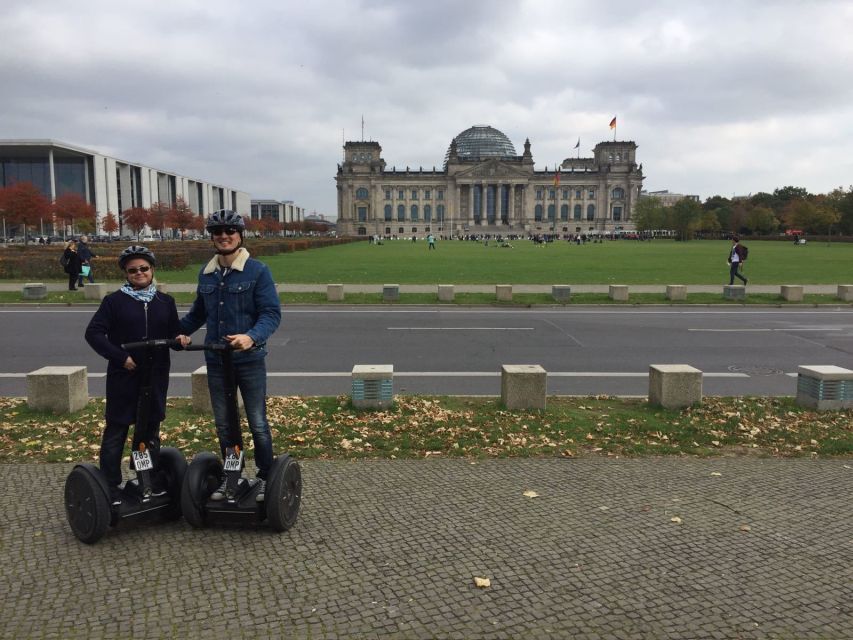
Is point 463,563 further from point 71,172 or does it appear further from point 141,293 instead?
point 71,172

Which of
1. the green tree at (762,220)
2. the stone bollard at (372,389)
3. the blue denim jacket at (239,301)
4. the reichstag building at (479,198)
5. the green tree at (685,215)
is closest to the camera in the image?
the blue denim jacket at (239,301)

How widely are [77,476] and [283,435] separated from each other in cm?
281

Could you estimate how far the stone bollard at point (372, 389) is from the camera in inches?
333

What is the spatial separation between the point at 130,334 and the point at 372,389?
4.11m

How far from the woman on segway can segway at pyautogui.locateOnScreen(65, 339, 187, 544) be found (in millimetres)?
59

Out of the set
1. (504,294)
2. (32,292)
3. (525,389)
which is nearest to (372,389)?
(525,389)

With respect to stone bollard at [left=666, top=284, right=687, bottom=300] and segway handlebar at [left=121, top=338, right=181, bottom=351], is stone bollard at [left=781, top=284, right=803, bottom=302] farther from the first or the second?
segway handlebar at [left=121, top=338, right=181, bottom=351]

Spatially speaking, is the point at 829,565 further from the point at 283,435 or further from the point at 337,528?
the point at 283,435

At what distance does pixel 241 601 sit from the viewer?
404cm

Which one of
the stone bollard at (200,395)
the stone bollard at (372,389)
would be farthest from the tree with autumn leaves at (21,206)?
the stone bollard at (372,389)

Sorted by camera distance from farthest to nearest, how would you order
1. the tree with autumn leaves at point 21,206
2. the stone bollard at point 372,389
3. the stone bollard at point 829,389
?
the tree with autumn leaves at point 21,206 < the stone bollard at point 829,389 < the stone bollard at point 372,389

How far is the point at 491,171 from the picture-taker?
169 meters

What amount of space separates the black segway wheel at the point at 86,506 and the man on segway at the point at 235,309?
783mm

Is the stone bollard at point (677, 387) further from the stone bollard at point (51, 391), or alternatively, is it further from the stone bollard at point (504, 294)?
the stone bollard at point (504, 294)
